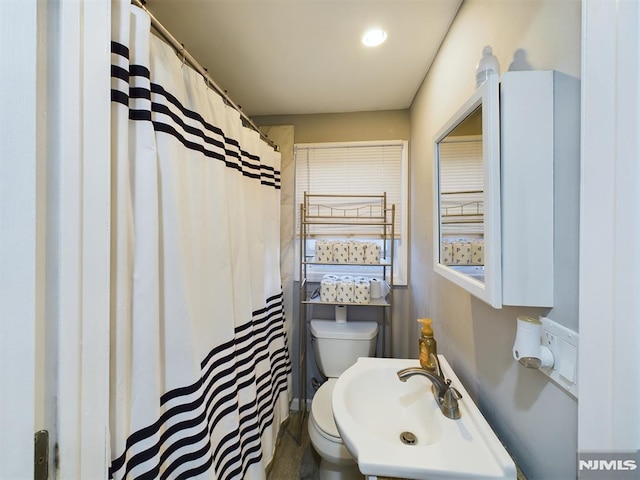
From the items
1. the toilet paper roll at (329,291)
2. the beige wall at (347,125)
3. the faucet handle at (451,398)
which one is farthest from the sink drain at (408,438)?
the beige wall at (347,125)

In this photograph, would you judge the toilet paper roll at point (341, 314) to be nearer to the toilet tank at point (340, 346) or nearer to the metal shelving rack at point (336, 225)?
the toilet tank at point (340, 346)

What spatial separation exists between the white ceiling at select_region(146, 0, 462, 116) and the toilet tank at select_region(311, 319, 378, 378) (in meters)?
1.64

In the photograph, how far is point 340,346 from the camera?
5.82ft

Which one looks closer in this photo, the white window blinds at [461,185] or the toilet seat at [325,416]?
the white window blinds at [461,185]

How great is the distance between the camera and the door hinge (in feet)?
1.30

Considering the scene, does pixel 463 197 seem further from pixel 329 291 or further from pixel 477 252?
pixel 329 291

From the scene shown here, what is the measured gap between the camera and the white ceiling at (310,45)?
1.10 meters

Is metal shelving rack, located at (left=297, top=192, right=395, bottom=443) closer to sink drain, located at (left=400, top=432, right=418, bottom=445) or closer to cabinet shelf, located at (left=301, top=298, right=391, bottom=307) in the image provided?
cabinet shelf, located at (left=301, top=298, right=391, bottom=307)

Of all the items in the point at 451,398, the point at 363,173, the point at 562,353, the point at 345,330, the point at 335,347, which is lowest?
the point at 335,347

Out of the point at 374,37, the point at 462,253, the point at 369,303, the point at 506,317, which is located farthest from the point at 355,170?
the point at 506,317

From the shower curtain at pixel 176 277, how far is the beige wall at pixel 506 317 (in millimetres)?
970

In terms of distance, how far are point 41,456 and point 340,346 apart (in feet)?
5.05

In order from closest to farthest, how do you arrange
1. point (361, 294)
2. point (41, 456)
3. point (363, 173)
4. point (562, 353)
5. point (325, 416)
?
point (41, 456)
point (562, 353)
point (325, 416)
point (361, 294)
point (363, 173)

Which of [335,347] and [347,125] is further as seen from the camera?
[347,125]
